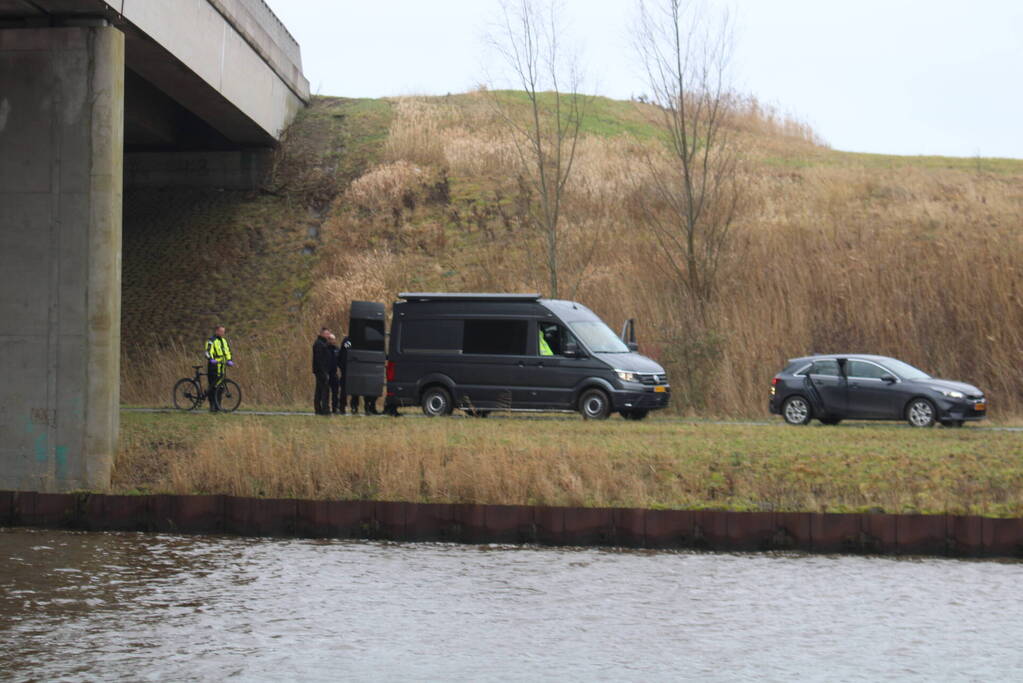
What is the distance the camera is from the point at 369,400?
26109 millimetres

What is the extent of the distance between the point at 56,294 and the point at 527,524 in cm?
671

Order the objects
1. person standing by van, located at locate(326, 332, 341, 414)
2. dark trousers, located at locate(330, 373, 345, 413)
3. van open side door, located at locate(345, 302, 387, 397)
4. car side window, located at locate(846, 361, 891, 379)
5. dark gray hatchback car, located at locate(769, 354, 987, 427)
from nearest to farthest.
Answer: dark gray hatchback car, located at locate(769, 354, 987, 427), car side window, located at locate(846, 361, 891, 379), person standing by van, located at locate(326, 332, 341, 414), dark trousers, located at locate(330, 373, 345, 413), van open side door, located at locate(345, 302, 387, 397)

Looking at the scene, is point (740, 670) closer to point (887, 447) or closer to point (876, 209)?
point (887, 447)

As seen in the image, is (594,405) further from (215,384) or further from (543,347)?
(215,384)

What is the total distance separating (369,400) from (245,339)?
923 cm

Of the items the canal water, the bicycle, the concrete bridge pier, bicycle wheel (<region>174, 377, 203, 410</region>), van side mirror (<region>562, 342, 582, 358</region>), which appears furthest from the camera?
bicycle wheel (<region>174, 377, 203, 410</region>)

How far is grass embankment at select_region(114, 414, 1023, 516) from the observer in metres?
13.7

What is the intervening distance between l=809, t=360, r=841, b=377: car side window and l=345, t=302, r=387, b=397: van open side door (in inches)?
342

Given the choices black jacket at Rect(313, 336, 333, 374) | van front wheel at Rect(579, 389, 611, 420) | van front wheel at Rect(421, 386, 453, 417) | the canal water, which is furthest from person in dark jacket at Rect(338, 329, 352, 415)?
the canal water

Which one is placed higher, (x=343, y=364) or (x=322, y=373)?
(x=343, y=364)

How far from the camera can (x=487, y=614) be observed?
933 centimetres

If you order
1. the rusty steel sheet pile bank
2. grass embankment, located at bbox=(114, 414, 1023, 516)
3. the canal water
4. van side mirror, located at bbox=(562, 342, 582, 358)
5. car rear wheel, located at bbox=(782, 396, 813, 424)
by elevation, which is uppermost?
van side mirror, located at bbox=(562, 342, 582, 358)

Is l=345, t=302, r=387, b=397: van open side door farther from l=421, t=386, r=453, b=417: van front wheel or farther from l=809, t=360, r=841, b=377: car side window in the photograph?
l=809, t=360, r=841, b=377: car side window

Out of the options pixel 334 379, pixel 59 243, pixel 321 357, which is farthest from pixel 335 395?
pixel 59 243
